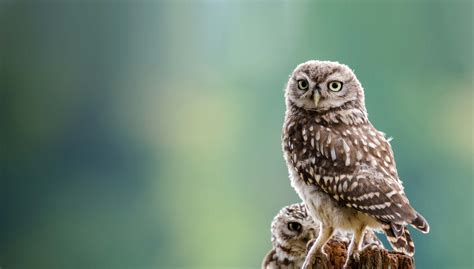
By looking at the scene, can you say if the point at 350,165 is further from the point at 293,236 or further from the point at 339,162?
the point at 293,236

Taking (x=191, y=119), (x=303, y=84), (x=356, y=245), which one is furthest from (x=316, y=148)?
(x=191, y=119)

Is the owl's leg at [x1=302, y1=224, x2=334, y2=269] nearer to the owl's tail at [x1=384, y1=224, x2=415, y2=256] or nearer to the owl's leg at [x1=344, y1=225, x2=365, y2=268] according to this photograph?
the owl's leg at [x1=344, y1=225, x2=365, y2=268]

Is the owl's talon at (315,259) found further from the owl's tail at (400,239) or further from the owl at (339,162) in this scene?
the owl's tail at (400,239)

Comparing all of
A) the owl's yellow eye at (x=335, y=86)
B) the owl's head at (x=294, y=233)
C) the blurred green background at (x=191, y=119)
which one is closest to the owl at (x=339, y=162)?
the owl's yellow eye at (x=335, y=86)

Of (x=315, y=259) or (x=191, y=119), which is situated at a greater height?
(x=315, y=259)

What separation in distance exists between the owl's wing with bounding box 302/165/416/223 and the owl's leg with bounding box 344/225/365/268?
0.28ft

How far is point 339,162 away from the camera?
276 cm

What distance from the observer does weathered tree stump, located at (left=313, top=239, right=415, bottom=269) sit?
2381 millimetres

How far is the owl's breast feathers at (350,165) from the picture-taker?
2555 mm

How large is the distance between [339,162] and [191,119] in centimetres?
1149

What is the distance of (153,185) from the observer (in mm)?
14188

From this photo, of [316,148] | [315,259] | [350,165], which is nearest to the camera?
[315,259]

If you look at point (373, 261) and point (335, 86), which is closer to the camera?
point (373, 261)

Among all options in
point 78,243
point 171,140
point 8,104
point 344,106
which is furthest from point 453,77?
point 344,106
